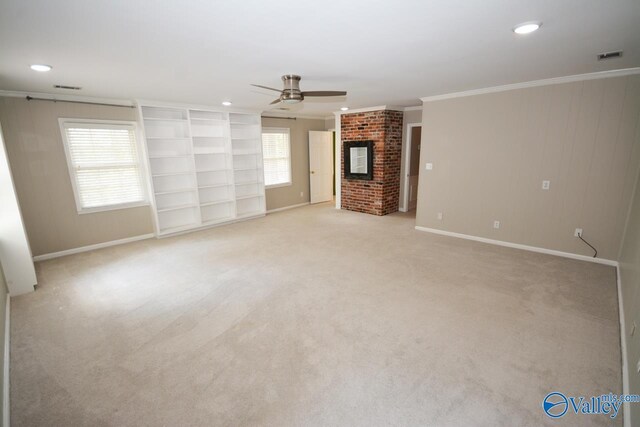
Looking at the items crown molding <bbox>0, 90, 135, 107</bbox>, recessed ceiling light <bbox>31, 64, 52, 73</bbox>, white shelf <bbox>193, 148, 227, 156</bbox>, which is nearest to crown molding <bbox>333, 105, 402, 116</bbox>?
white shelf <bbox>193, 148, 227, 156</bbox>

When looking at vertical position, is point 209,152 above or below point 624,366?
above

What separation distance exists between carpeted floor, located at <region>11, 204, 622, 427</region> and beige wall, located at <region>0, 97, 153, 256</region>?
0.53 metres

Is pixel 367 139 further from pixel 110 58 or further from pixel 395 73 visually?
pixel 110 58

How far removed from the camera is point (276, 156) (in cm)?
723

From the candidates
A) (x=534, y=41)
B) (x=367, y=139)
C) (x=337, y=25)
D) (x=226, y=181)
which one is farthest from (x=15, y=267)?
(x=367, y=139)

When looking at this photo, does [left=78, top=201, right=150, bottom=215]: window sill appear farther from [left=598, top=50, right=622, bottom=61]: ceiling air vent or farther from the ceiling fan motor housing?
[left=598, top=50, right=622, bottom=61]: ceiling air vent

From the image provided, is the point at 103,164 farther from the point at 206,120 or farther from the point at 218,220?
the point at 218,220

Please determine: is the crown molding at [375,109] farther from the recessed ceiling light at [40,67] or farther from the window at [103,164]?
the recessed ceiling light at [40,67]

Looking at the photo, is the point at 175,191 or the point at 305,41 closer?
the point at 305,41

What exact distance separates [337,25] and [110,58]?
6.86 ft

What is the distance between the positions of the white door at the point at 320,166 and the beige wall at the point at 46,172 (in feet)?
14.1

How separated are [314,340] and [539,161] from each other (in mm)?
3967

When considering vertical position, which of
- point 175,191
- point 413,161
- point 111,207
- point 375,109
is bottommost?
point 111,207

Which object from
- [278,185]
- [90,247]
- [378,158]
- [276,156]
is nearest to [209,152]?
[276,156]
